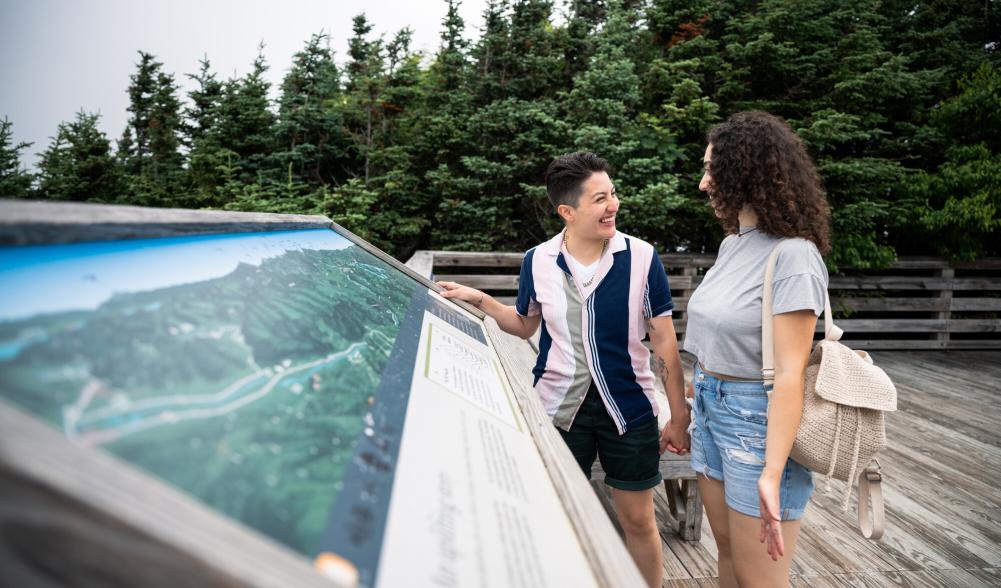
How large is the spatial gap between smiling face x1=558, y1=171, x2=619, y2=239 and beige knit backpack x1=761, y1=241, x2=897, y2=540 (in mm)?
556

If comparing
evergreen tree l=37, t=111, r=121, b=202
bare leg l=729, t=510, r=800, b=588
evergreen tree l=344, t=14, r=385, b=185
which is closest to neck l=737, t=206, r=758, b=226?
bare leg l=729, t=510, r=800, b=588

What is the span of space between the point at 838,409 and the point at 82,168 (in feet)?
54.4

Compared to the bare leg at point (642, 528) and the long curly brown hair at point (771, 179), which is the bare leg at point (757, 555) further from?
the long curly brown hair at point (771, 179)

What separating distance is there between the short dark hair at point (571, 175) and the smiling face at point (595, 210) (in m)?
0.02

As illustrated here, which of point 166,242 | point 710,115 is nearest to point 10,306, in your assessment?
point 166,242

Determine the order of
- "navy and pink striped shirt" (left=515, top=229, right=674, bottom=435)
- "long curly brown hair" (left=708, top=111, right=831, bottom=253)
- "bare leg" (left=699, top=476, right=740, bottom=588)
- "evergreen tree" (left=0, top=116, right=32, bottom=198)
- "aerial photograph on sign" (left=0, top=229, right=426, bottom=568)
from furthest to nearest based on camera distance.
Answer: "evergreen tree" (left=0, top=116, right=32, bottom=198)
"navy and pink striped shirt" (left=515, top=229, right=674, bottom=435)
"bare leg" (left=699, top=476, right=740, bottom=588)
"long curly brown hair" (left=708, top=111, right=831, bottom=253)
"aerial photograph on sign" (left=0, top=229, right=426, bottom=568)

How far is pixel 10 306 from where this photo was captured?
0.49 meters

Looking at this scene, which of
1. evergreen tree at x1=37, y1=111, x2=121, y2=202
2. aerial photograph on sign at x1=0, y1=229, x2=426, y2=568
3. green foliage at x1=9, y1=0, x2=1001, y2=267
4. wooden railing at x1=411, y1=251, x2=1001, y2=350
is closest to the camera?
aerial photograph on sign at x1=0, y1=229, x2=426, y2=568

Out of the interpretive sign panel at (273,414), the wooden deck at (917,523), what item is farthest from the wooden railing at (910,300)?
the interpretive sign panel at (273,414)

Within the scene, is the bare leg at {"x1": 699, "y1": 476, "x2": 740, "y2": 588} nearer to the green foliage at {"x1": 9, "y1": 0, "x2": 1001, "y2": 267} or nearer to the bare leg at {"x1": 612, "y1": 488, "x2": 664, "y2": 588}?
the bare leg at {"x1": 612, "y1": 488, "x2": 664, "y2": 588}

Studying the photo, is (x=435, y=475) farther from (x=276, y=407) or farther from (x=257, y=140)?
(x=257, y=140)

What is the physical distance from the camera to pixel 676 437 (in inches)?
81.9

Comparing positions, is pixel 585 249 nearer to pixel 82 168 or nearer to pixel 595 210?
pixel 595 210

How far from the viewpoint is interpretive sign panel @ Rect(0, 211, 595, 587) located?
48cm
